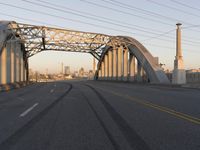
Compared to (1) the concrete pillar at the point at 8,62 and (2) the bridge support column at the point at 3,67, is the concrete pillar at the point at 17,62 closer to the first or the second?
(1) the concrete pillar at the point at 8,62

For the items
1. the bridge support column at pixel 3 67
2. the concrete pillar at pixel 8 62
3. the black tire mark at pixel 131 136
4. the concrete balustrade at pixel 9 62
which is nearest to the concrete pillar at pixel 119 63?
the concrete balustrade at pixel 9 62

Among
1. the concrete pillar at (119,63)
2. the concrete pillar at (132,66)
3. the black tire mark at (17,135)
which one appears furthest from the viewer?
the concrete pillar at (119,63)

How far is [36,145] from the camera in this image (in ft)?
21.3

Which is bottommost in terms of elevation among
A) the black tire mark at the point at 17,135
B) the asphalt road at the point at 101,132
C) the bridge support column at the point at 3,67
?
the black tire mark at the point at 17,135

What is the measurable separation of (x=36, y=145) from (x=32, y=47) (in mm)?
52020

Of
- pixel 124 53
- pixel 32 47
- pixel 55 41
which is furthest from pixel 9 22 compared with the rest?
pixel 124 53

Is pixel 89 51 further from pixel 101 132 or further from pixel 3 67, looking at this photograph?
pixel 101 132

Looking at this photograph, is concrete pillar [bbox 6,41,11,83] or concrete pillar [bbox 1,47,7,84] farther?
concrete pillar [bbox 6,41,11,83]

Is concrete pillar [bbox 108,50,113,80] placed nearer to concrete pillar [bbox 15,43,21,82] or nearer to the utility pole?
concrete pillar [bbox 15,43,21,82]

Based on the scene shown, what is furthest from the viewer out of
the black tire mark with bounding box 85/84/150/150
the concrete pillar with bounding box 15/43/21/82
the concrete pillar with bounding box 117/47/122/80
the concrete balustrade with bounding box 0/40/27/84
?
the concrete pillar with bounding box 117/47/122/80

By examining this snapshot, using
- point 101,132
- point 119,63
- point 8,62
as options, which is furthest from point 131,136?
point 119,63

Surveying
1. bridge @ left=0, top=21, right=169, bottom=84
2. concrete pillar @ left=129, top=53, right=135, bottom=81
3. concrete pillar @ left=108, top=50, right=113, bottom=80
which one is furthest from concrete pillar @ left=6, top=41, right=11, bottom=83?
concrete pillar @ left=108, top=50, right=113, bottom=80

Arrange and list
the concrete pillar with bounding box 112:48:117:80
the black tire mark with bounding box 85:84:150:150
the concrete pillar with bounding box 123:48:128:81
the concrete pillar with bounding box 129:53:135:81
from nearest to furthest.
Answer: the black tire mark with bounding box 85:84:150:150 → the concrete pillar with bounding box 129:53:135:81 → the concrete pillar with bounding box 123:48:128:81 → the concrete pillar with bounding box 112:48:117:80

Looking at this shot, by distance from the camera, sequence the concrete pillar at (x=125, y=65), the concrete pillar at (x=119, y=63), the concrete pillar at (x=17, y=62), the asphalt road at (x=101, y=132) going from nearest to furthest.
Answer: the asphalt road at (x=101, y=132) → the concrete pillar at (x=17, y=62) → the concrete pillar at (x=125, y=65) → the concrete pillar at (x=119, y=63)
